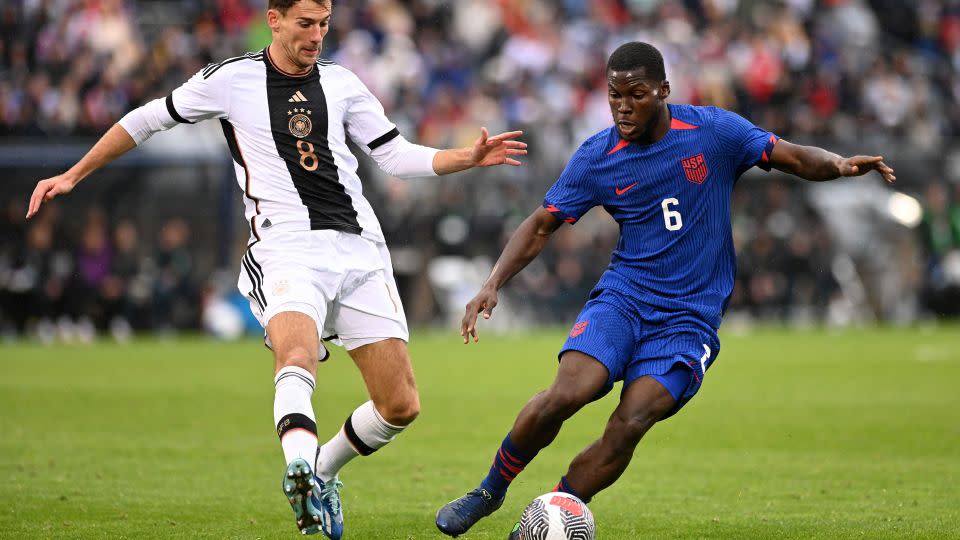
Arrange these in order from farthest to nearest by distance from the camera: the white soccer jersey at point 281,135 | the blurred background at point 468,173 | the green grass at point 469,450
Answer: the blurred background at point 468,173, the green grass at point 469,450, the white soccer jersey at point 281,135

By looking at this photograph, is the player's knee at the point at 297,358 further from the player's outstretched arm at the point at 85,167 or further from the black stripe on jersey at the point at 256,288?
the player's outstretched arm at the point at 85,167

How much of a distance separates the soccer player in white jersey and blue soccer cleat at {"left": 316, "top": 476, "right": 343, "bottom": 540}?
0.5 inches

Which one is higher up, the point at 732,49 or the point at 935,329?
the point at 732,49

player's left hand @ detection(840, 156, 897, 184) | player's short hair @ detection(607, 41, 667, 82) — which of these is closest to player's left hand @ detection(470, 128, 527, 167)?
player's short hair @ detection(607, 41, 667, 82)

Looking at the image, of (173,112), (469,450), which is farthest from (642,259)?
(469,450)

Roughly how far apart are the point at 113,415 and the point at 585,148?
7405 millimetres

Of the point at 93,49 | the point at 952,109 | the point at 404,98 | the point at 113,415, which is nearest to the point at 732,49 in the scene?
the point at 952,109

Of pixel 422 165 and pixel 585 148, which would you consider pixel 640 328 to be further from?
pixel 422 165

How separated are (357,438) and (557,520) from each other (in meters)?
1.53

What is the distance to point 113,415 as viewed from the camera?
42.5 ft

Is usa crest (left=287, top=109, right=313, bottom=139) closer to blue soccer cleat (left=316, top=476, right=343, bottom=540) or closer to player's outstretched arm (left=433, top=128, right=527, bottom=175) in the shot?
player's outstretched arm (left=433, top=128, right=527, bottom=175)

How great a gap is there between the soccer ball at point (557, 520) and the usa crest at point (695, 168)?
1.73 metres

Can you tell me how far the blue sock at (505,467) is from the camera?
6.83 m

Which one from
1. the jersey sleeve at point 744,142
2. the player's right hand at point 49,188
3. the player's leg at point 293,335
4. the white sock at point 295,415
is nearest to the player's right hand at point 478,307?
the player's leg at point 293,335
